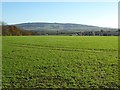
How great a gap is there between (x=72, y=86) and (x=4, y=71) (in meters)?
4.00

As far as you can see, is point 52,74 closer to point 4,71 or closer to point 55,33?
point 4,71

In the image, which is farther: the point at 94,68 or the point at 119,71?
the point at 94,68

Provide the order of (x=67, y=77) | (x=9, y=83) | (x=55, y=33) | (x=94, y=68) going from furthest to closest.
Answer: (x=55, y=33), (x=94, y=68), (x=67, y=77), (x=9, y=83)

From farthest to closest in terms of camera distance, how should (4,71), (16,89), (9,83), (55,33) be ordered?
(55,33) < (4,71) < (9,83) < (16,89)

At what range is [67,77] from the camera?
10.5 metres

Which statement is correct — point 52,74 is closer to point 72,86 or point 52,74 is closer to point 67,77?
point 67,77

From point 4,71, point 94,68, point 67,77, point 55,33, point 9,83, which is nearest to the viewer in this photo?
point 9,83

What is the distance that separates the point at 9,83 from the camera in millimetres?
9555

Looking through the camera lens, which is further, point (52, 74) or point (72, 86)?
→ point (52, 74)

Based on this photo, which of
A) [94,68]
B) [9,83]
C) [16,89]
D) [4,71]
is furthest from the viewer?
[94,68]

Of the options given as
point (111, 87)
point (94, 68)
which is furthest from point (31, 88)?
point (94, 68)

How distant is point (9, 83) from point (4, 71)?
223 cm

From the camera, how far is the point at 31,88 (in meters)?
9.02

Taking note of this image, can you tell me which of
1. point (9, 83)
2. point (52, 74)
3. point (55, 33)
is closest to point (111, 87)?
point (52, 74)
